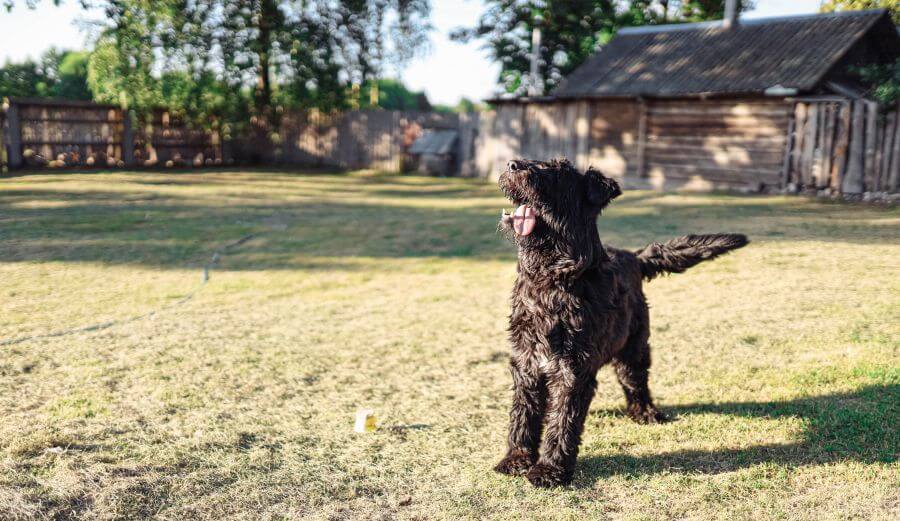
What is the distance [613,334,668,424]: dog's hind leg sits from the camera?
4543mm

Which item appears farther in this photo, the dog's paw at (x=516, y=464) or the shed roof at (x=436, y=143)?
the shed roof at (x=436, y=143)

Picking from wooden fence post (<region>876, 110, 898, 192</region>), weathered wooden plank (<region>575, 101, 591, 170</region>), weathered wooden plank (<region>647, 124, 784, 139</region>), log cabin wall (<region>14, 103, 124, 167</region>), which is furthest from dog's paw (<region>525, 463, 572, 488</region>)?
log cabin wall (<region>14, 103, 124, 167</region>)

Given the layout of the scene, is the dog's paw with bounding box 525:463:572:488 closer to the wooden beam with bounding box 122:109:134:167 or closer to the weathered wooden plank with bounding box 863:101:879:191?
the weathered wooden plank with bounding box 863:101:879:191

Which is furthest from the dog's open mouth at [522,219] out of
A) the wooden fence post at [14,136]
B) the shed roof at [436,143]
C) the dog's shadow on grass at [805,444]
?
the wooden fence post at [14,136]

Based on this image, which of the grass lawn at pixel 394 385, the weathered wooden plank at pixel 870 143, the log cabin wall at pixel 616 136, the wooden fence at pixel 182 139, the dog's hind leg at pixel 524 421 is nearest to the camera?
the grass lawn at pixel 394 385

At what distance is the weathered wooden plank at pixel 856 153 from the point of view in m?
15.7

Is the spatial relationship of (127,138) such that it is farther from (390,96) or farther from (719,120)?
(390,96)

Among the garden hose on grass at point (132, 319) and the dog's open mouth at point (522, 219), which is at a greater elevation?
the dog's open mouth at point (522, 219)

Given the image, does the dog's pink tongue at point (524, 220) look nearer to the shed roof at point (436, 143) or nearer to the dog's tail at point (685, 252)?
the dog's tail at point (685, 252)

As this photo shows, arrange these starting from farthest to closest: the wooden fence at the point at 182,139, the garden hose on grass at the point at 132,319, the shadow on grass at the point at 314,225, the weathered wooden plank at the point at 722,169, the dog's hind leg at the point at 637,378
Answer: the wooden fence at the point at 182,139 < the weathered wooden plank at the point at 722,169 < the shadow on grass at the point at 314,225 < the garden hose on grass at the point at 132,319 < the dog's hind leg at the point at 637,378

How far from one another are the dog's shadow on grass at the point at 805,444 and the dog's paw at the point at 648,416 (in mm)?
145

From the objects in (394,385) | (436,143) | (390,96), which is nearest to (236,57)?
(436,143)

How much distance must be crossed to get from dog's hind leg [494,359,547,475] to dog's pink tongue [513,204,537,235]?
854 mm

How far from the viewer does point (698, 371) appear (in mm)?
5688
